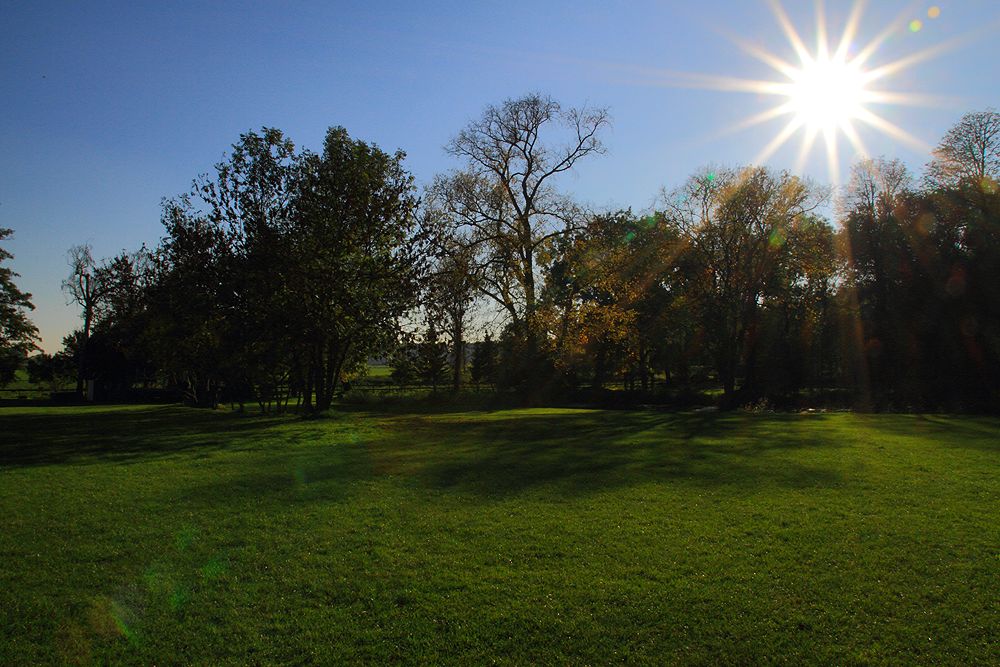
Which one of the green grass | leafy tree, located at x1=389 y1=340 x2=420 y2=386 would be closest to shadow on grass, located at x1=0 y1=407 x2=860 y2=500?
the green grass

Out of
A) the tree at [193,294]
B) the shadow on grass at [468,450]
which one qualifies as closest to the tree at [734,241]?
the shadow on grass at [468,450]

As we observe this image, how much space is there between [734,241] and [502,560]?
96.6 ft

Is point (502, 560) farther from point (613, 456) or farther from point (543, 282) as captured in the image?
point (543, 282)

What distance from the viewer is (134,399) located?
43.4 meters

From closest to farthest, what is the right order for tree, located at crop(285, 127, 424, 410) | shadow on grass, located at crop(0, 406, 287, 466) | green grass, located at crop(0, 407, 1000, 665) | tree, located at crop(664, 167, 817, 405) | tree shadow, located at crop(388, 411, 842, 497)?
1. green grass, located at crop(0, 407, 1000, 665)
2. tree shadow, located at crop(388, 411, 842, 497)
3. shadow on grass, located at crop(0, 406, 287, 466)
4. tree, located at crop(285, 127, 424, 410)
5. tree, located at crop(664, 167, 817, 405)

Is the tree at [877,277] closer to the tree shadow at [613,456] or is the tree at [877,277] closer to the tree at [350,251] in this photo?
the tree shadow at [613,456]

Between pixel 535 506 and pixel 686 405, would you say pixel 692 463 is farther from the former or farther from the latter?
pixel 686 405

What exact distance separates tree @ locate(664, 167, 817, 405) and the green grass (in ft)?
69.3

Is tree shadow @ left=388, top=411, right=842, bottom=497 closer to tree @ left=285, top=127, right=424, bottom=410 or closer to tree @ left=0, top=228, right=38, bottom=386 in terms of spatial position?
tree @ left=285, top=127, right=424, bottom=410

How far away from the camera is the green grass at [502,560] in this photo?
4363 mm

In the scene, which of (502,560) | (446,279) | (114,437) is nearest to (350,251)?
(446,279)

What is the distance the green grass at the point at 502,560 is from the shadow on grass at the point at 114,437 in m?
0.92

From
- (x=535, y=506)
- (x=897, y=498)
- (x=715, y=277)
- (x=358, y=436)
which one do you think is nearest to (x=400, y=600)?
(x=535, y=506)

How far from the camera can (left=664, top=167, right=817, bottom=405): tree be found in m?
30.6
